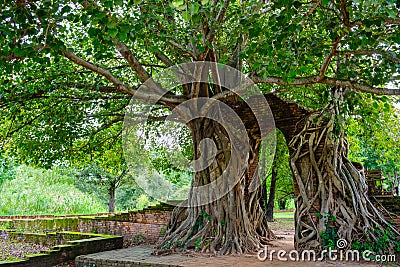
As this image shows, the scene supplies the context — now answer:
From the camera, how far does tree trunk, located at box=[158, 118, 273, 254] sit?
Result: 25.6ft

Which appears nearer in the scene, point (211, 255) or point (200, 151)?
point (211, 255)

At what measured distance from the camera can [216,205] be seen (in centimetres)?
820

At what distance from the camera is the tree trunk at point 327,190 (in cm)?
734

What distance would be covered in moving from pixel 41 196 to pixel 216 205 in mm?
12864

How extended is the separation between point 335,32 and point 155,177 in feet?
40.9

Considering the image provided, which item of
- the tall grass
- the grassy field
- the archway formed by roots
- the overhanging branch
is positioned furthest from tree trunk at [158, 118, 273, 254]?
the tall grass

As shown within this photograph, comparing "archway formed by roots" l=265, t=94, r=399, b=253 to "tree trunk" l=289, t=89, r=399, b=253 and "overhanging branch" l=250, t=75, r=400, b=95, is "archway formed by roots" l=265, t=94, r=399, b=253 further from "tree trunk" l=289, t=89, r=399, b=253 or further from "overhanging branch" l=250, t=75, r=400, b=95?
"overhanging branch" l=250, t=75, r=400, b=95

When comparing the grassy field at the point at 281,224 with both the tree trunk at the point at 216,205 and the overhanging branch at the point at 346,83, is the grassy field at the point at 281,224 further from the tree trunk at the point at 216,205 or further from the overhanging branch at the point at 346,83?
the overhanging branch at the point at 346,83

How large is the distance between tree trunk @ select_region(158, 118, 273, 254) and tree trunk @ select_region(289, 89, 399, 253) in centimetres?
116

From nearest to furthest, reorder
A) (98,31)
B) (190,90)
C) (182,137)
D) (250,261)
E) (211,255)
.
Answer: (98,31) < (250,261) < (211,255) < (190,90) < (182,137)

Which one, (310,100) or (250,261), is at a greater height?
(310,100)

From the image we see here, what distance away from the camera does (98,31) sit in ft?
15.3

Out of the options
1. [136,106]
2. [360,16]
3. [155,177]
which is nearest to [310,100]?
[136,106]

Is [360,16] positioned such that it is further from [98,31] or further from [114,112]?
[114,112]
